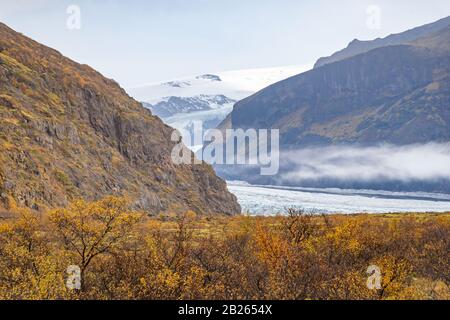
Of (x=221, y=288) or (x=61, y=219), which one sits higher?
(x=61, y=219)

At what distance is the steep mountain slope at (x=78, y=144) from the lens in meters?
73.9

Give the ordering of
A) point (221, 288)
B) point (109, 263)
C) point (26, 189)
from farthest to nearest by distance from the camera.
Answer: point (26, 189), point (109, 263), point (221, 288)

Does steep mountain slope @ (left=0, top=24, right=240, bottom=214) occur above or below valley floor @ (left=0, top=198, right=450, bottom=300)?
above

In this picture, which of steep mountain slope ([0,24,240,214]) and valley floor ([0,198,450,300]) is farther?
steep mountain slope ([0,24,240,214])

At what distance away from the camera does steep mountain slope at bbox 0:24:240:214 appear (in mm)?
73938

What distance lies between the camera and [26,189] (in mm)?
67688

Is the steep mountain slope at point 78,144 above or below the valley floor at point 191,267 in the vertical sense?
above

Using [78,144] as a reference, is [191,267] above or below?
below

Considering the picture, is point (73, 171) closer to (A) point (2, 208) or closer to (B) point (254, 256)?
(A) point (2, 208)

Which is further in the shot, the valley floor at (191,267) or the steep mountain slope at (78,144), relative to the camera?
the steep mountain slope at (78,144)

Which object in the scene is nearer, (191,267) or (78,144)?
(191,267)

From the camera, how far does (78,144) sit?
93375 mm
